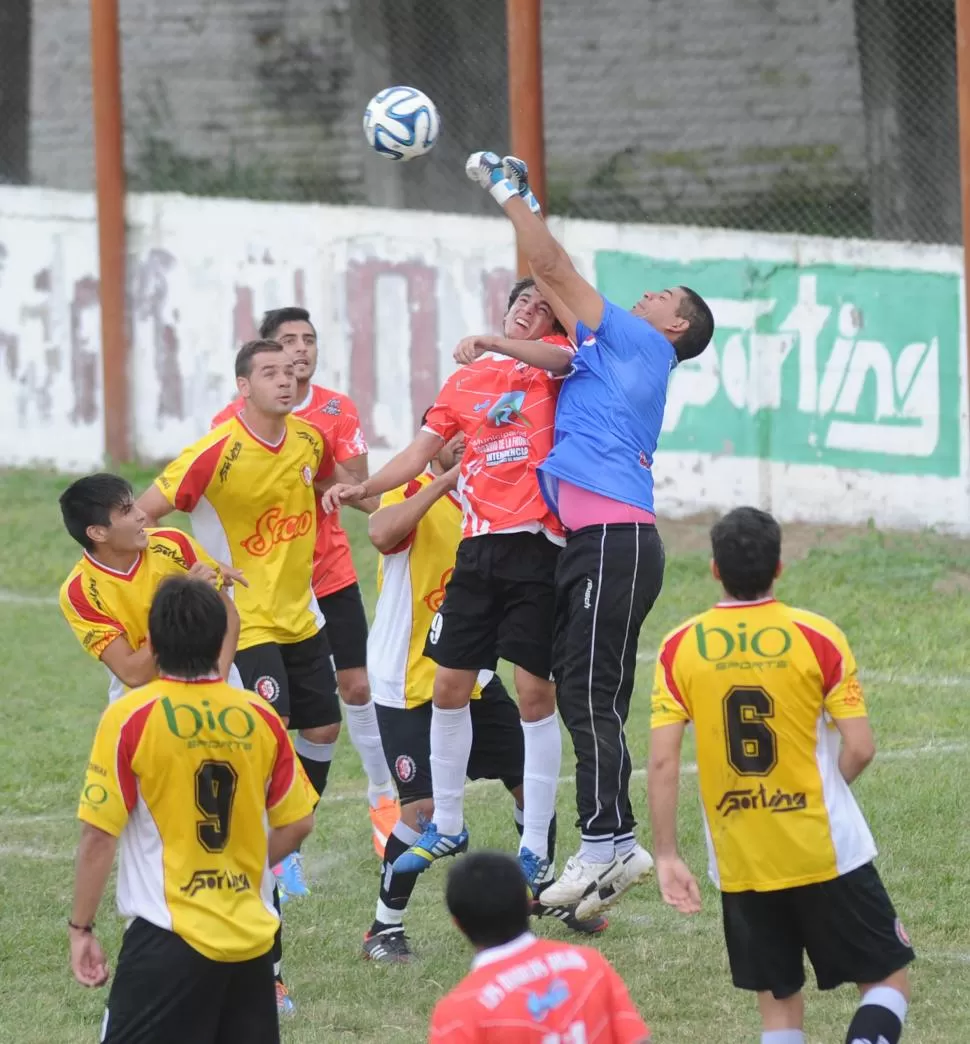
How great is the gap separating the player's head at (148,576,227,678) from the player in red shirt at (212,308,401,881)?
363cm

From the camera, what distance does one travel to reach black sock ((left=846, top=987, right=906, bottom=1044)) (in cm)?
515

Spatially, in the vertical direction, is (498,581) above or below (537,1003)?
above

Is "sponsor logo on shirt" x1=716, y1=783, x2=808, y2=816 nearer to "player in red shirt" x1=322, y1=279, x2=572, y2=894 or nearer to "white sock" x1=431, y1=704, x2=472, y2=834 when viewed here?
"player in red shirt" x1=322, y1=279, x2=572, y2=894

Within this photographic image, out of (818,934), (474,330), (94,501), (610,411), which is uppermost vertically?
(474,330)

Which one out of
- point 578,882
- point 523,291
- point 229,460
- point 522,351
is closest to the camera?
point 578,882

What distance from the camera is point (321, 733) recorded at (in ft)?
26.3

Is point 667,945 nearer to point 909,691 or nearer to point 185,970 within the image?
point 185,970

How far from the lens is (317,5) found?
20109mm

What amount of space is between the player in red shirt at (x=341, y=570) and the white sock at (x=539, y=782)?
1.52 metres

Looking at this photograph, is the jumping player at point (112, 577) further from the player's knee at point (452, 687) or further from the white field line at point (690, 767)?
the white field line at point (690, 767)

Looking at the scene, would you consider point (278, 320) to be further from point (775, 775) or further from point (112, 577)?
point (775, 775)

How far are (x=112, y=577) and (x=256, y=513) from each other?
3.56 ft

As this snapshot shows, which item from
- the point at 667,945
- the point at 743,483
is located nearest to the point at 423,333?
the point at 743,483

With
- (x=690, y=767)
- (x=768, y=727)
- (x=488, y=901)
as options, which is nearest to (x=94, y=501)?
(x=768, y=727)
